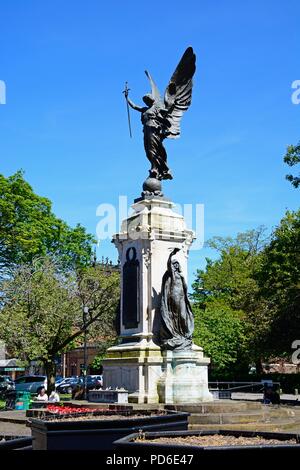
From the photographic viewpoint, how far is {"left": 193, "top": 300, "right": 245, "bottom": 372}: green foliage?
41.3 metres

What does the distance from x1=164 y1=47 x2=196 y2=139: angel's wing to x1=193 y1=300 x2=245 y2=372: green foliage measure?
23.4 metres

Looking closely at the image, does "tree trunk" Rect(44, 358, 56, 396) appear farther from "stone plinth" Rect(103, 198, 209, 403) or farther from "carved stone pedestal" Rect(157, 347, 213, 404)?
"carved stone pedestal" Rect(157, 347, 213, 404)

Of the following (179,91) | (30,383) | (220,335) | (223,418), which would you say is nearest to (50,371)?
(30,383)

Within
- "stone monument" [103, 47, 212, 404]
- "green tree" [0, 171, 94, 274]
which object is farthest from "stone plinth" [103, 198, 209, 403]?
"green tree" [0, 171, 94, 274]

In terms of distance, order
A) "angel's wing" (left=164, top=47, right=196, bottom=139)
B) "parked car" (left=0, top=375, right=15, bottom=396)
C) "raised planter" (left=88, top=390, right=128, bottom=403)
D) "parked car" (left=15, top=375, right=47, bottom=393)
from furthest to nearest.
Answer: "parked car" (left=15, top=375, right=47, bottom=393), "parked car" (left=0, top=375, right=15, bottom=396), "angel's wing" (left=164, top=47, right=196, bottom=139), "raised planter" (left=88, top=390, right=128, bottom=403)

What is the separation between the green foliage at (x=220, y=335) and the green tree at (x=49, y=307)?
6702 mm

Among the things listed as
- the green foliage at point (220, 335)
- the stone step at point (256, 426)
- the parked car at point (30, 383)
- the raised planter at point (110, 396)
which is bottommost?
the parked car at point (30, 383)

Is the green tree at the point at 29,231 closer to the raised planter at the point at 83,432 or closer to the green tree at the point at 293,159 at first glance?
the green tree at the point at 293,159

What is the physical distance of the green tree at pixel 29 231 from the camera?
39.0 meters

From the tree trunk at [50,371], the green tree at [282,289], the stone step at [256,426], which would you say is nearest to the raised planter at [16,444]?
the stone step at [256,426]

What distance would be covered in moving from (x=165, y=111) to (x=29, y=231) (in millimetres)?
22552

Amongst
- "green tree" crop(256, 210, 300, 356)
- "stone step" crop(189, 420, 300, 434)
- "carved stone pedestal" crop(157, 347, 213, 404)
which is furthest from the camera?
"green tree" crop(256, 210, 300, 356)

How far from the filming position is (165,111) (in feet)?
62.4

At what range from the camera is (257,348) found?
140 feet
